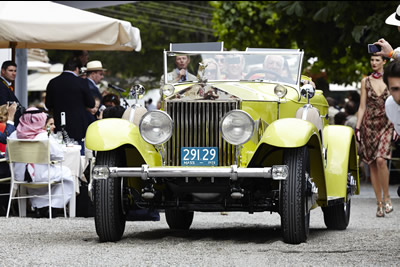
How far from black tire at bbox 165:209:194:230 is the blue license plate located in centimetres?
175

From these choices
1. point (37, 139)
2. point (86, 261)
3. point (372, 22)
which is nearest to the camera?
point (86, 261)

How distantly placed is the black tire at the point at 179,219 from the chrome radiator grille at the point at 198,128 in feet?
5.62

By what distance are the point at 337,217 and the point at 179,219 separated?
1.64m

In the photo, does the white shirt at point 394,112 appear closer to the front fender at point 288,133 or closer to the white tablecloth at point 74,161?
the front fender at point 288,133

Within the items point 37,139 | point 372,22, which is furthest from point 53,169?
point 372,22

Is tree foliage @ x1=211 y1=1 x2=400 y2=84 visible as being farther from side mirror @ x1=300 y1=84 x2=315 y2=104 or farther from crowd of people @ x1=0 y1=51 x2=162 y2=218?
side mirror @ x1=300 y1=84 x2=315 y2=104

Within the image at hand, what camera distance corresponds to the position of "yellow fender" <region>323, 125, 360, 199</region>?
932cm

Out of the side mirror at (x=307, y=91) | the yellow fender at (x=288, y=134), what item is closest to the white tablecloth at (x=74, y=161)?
the side mirror at (x=307, y=91)

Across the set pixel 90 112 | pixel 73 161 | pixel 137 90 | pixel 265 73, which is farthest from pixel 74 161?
pixel 265 73

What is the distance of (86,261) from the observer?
22.6ft

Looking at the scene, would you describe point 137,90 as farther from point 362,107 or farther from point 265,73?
point 362,107

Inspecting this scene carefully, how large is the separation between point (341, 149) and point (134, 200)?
7.70ft

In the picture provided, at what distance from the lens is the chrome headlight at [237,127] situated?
7977 millimetres

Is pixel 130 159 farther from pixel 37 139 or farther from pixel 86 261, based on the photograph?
pixel 37 139
